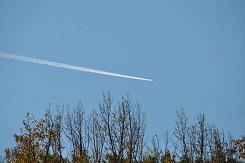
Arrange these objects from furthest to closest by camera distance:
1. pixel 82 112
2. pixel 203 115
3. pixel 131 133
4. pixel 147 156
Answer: pixel 147 156
pixel 203 115
pixel 82 112
pixel 131 133

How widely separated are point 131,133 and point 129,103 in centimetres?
330

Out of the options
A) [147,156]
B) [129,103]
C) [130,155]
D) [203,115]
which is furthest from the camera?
[147,156]

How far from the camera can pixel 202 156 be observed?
2748 cm

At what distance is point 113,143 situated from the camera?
23.7 metres

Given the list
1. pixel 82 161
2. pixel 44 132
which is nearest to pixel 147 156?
pixel 82 161

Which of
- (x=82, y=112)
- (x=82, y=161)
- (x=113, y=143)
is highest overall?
(x=82, y=112)

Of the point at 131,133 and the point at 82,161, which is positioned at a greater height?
the point at 131,133

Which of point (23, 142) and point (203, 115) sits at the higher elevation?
point (203, 115)

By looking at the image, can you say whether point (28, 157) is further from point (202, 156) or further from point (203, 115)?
point (203, 115)

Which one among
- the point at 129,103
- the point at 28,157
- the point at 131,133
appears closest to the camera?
the point at 28,157

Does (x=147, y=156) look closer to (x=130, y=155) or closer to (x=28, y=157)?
(x=130, y=155)

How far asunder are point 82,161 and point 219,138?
16370 mm

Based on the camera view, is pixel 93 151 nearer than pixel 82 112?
Yes

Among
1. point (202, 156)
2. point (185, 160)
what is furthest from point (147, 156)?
point (202, 156)
